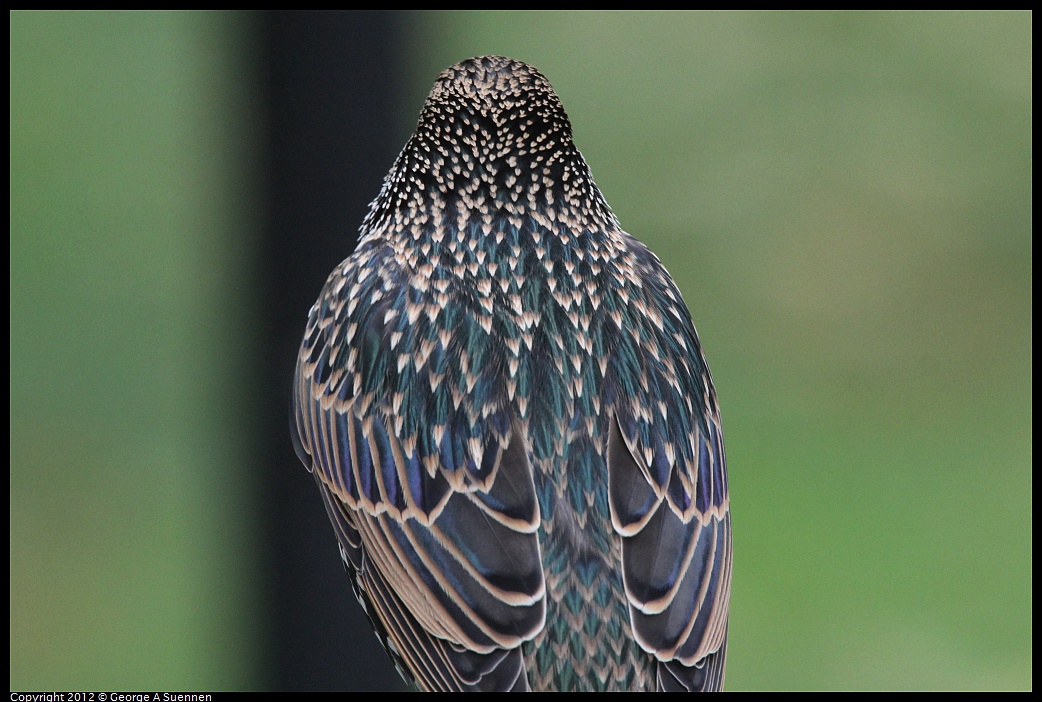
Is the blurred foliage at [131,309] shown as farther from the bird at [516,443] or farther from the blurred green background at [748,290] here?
the bird at [516,443]

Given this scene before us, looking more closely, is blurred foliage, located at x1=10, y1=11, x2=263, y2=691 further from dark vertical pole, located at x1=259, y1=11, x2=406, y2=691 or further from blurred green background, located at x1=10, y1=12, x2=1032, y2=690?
dark vertical pole, located at x1=259, y1=11, x2=406, y2=691

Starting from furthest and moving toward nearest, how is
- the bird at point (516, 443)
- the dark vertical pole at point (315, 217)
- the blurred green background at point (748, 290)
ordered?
the blurred green background at point (748, 290) → the bird at point (516, 443) → the dark vertical pole at point (315, 217)

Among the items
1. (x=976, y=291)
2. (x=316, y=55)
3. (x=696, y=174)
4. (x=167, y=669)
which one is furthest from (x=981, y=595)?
(x=316, y=55)

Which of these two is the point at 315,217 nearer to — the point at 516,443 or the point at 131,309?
the point at 516,443

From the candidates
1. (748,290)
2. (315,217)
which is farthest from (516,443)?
(748,290)

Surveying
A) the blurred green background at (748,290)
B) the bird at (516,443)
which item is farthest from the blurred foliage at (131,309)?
the bird at (516,443)

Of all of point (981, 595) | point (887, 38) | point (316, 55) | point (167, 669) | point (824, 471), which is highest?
point (887, 38)
